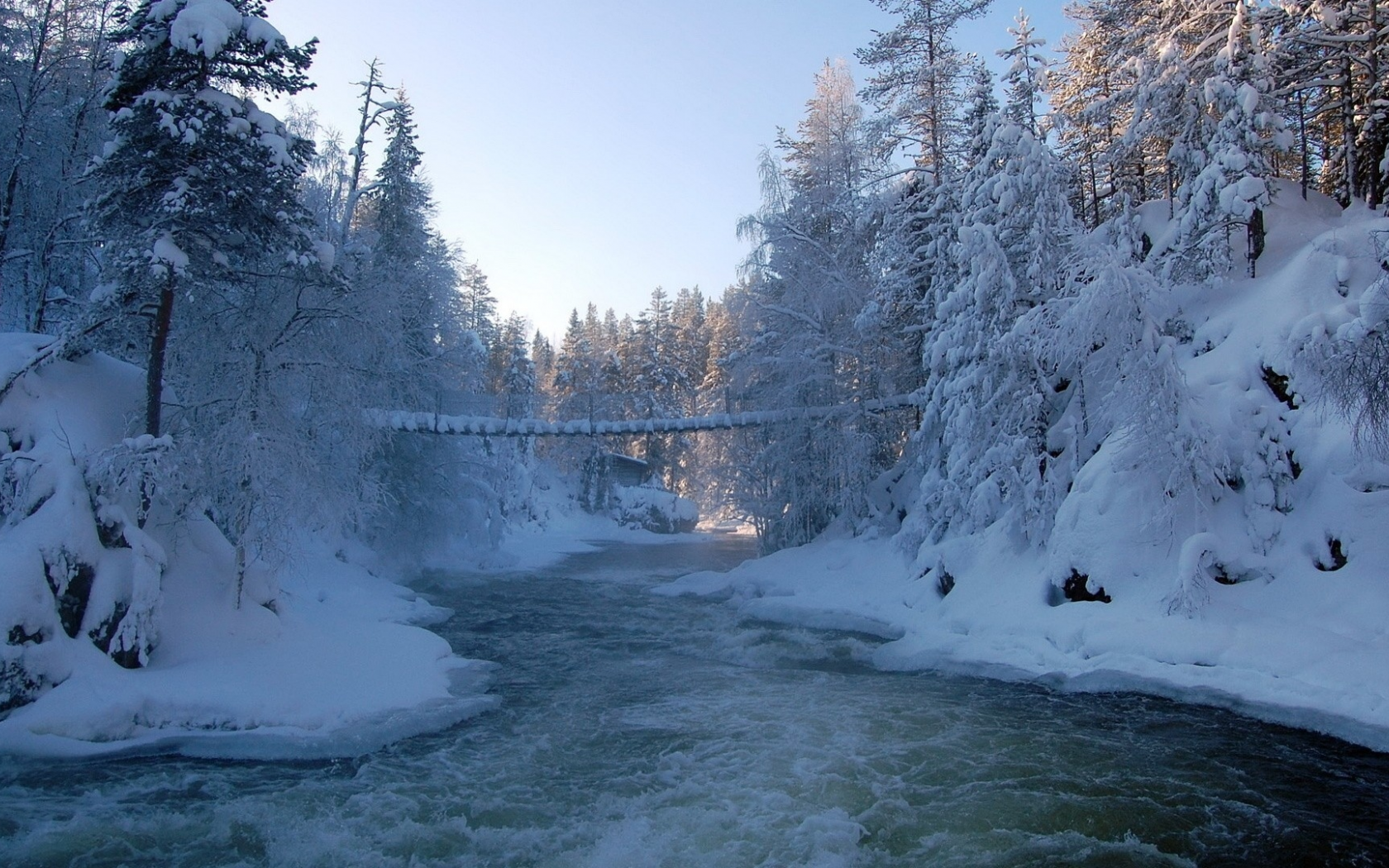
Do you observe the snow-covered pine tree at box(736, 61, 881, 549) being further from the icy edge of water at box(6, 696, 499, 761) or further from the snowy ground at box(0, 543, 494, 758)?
the icy edge of water at box(6, 696, 499, 761)

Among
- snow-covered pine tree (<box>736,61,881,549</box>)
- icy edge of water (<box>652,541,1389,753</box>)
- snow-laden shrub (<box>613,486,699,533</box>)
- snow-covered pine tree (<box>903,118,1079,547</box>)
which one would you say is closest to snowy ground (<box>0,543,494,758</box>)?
icy edge of water (<box>652,541,1389,753</box>)

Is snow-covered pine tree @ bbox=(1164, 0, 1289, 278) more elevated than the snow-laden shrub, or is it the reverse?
snow-covered pine tree @ bbox=(1164, 0, 1289, 278)

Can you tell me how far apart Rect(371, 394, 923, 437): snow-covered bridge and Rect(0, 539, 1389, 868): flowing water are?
11674 millimetres

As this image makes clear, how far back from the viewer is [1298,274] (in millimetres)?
13312

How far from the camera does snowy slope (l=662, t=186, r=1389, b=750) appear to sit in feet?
30.9

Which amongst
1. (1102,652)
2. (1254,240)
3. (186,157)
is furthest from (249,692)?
(1254,240)

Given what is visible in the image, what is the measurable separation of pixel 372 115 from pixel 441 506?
11885mm

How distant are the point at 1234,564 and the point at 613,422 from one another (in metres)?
17.3

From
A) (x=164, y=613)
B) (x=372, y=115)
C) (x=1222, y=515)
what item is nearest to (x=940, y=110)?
(x=1222, y=515)

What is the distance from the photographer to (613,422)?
82.0 ft

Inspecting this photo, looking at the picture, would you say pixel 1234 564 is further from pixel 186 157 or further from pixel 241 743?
pixel 186 157

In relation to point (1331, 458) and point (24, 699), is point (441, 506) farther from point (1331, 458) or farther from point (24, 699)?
point (1331, 458)

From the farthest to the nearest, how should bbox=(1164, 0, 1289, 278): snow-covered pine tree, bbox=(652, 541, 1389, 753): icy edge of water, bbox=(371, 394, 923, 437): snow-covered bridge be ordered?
bbox=(371, 394, 923, 437): snow-covered bridge → bbox=(1164, 0, 1289, 278): snow-covered pine tree → bbox=(652, 541, 1389, 753): icy edge of water

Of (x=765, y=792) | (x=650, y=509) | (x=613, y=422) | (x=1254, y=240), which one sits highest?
(x=1254, y=240)
